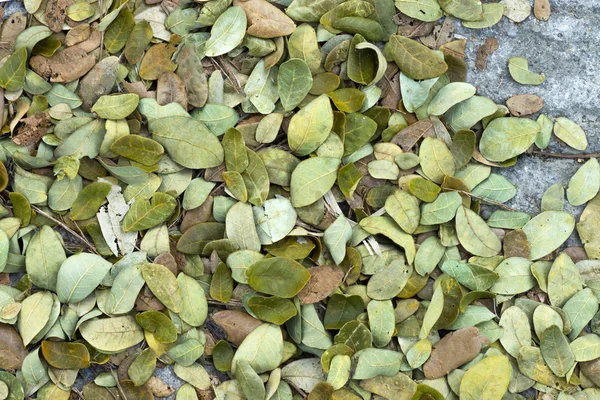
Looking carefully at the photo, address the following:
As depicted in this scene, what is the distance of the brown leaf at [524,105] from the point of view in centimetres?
128

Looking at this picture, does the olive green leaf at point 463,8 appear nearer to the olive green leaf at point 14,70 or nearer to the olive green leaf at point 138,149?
the olive green leaf at point 138,149

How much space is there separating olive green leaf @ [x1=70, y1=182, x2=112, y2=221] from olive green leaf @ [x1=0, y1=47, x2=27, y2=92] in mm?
233

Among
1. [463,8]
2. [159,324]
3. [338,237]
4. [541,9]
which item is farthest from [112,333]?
Result: [541,9]

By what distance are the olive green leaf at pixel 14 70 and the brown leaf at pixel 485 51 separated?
0.86 meters

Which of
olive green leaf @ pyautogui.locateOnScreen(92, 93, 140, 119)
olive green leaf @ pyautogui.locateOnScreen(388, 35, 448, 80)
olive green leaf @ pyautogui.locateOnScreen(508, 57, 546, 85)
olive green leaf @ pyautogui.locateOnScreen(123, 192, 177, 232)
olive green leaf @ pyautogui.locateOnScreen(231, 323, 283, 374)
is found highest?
olive green leaf @ pyautogui.locateOnScreen(388, 35, 448, 80)

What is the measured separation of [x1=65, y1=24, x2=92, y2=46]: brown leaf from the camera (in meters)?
1.23

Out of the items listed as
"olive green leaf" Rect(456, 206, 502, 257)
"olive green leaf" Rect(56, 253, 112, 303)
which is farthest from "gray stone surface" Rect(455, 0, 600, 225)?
"olive green leaf" Rect(56, 253, 112, 303)

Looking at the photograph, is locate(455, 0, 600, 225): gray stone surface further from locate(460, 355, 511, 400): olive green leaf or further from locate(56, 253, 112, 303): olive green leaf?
locate(56, 253, 112, 303): olive green leaf

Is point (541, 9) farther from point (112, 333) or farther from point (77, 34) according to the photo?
point (112, 333)

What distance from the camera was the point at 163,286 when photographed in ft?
3.85

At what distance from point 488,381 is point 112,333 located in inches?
26.7

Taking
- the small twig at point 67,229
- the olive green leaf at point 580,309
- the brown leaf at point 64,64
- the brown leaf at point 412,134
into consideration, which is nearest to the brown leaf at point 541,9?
the brown leaf at point 412,134

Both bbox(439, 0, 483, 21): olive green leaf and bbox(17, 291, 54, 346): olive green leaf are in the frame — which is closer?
bbox(17, 291, 54, 346): olive green leaf

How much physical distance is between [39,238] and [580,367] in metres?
1.02
